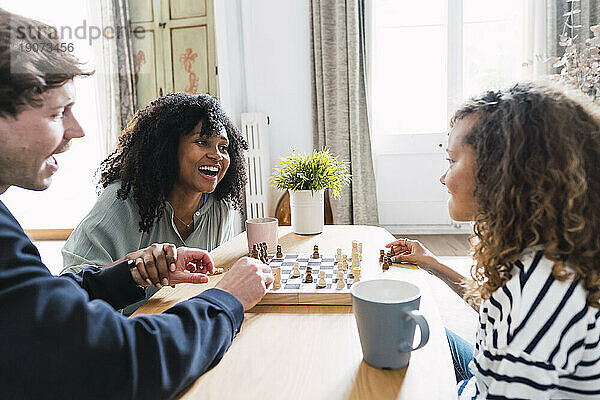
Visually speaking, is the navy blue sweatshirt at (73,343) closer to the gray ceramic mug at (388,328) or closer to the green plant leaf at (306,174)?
the gray ceramic mug at (388,328)

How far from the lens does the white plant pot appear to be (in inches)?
64.2

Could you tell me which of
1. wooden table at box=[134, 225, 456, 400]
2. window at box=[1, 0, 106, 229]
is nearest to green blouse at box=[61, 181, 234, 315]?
wooden table at box=[134, 225, 456, 400]

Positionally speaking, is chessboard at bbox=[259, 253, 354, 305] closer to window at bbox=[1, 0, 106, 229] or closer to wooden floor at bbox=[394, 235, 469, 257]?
wooden floor at bbox=[394, 235, 469, 257]

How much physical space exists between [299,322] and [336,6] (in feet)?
12.2

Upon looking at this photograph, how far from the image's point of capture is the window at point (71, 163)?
4.47 meters

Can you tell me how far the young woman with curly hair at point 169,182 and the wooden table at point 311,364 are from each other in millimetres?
487

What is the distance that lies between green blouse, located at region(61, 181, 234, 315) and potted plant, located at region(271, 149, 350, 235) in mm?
276

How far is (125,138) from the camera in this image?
1711 millimetres

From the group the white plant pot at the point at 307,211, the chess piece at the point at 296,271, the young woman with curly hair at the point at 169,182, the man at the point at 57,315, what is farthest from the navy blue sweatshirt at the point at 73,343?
the white plant pot at the point at 307,211

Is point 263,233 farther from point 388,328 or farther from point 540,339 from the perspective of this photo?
point 540,339

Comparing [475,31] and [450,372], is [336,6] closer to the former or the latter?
[475,31]

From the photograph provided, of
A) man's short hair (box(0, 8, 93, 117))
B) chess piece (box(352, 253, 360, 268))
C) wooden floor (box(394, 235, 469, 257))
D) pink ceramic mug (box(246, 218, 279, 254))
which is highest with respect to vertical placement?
man's short hair (box(0, 8, 93, 117))

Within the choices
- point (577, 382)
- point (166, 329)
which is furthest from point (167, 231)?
point (577, 382)

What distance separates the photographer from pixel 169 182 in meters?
1.61
